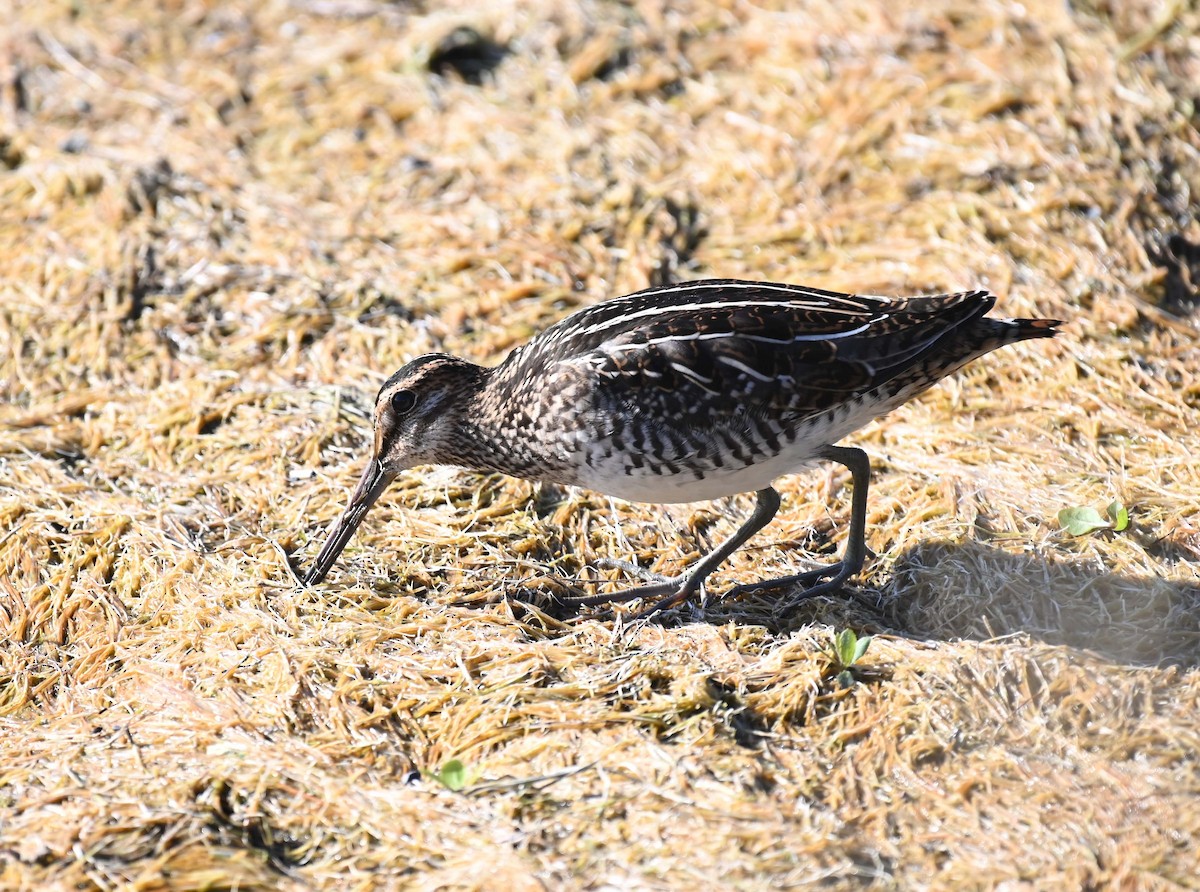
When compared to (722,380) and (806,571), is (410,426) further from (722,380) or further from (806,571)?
(806,571)

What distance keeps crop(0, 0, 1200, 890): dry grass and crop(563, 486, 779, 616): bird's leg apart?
106 mm

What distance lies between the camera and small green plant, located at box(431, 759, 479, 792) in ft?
13.0

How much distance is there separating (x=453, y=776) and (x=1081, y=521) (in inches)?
99.3

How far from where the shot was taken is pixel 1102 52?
23.1 ft

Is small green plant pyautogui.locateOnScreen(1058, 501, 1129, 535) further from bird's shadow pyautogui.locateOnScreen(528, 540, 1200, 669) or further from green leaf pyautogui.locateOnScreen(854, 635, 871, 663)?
green leaf pyautogui.locateOnScreen(854, 635, 871, 663)

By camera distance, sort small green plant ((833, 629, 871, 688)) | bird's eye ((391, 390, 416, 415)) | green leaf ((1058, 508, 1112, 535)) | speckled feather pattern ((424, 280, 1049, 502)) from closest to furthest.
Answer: small green plant ((833, 629, 871, 688))
speckled feather pattern ((424, 280, 1049, 502))
green leaf ((1058, 508, 1112, 535))
bird's eye ((391, 390, 416, 415))

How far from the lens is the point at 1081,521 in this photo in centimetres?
486

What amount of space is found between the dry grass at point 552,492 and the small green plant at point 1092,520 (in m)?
0.07

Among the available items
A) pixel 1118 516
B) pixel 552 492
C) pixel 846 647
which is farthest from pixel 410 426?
pixel 1118 516

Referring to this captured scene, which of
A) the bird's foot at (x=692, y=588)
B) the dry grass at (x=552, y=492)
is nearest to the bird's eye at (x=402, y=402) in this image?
the dry grass at (x=552, y=492)

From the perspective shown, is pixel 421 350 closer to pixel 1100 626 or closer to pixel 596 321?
pixel 596 321

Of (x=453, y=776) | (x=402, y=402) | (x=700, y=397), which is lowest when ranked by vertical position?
(x=453, y=776)

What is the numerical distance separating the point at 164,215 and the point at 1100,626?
4.96 m

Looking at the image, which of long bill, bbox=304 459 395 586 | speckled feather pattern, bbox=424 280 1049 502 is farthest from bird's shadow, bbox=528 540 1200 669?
long bill, bbox=304 459 395 586
